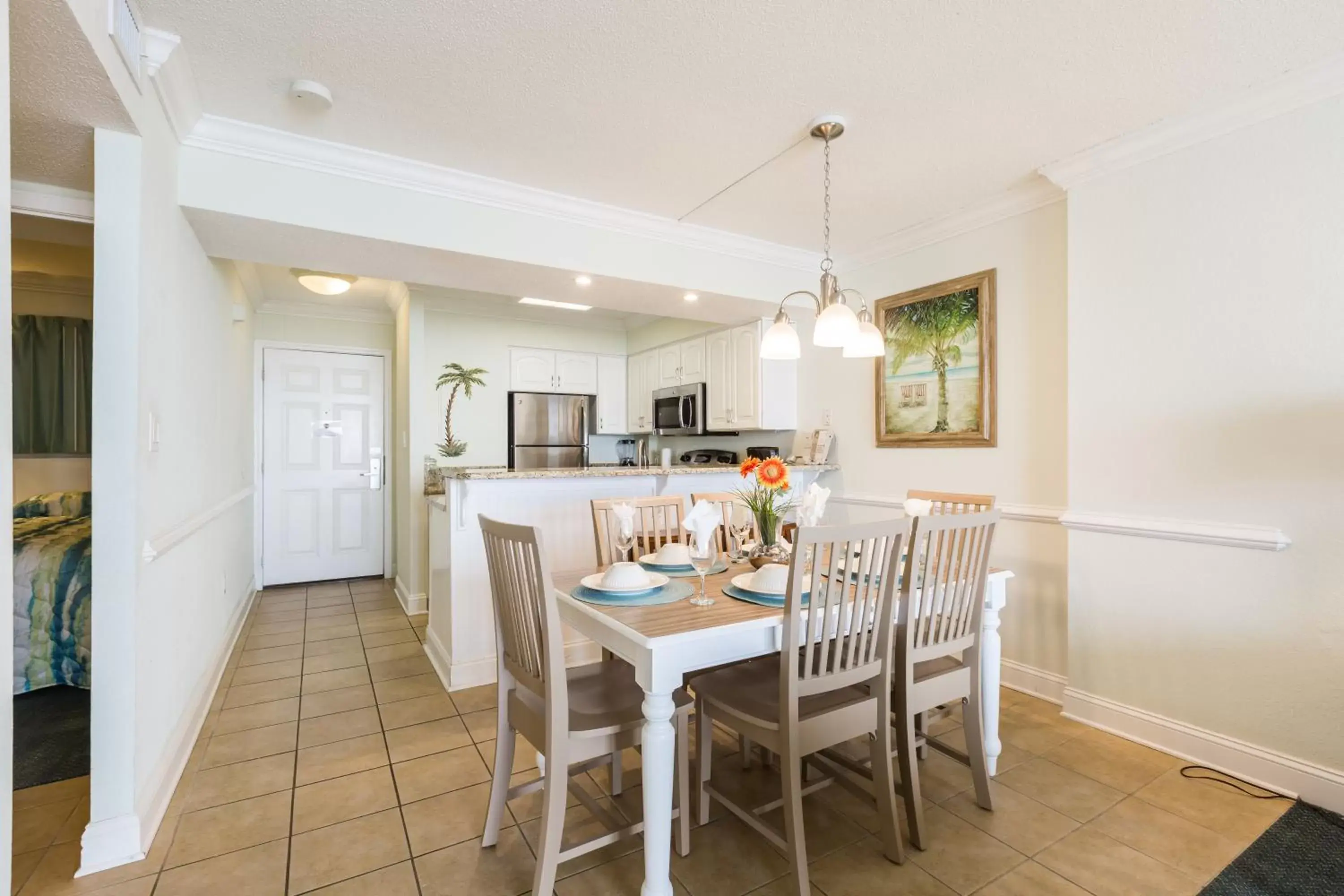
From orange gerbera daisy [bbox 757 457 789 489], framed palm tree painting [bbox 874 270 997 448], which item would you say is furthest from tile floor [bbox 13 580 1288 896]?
framed palm tree painting [bbox 874 270 997 448]

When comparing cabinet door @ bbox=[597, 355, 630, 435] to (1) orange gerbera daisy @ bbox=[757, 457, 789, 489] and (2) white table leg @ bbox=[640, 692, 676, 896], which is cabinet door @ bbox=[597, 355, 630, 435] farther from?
(2) white table leg @ bbox=[640, 692, 676, 896]

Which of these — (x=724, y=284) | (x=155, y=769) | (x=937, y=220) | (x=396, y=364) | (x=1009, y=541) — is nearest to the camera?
(x=155, y=769)

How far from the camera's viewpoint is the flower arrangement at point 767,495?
82.5 inches

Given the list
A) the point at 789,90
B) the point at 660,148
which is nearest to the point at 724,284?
the point at 660,148

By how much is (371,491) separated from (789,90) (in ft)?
16.0

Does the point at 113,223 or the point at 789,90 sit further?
the point at 789,90

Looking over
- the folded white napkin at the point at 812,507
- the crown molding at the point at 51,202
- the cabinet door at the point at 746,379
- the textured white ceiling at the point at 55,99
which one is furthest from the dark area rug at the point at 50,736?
the cabinet door at the point at 746,379

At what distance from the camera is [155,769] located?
1966 mm

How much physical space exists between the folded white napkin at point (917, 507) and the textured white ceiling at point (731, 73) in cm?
145

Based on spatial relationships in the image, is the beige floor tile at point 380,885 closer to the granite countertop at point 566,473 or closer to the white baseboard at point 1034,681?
Result: the granite countertop at point 566,473

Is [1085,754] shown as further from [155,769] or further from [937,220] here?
[155,769]

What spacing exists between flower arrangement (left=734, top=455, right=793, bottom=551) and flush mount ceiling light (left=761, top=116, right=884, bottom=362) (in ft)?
1.50

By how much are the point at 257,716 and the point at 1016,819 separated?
3.07m

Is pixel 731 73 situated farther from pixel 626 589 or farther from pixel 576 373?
pixel 576 373
